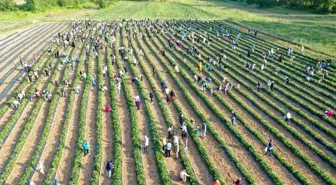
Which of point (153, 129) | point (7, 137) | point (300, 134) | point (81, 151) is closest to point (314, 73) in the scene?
point (300, 134)

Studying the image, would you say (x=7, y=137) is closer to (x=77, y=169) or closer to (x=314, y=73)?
(x=77, y=169)

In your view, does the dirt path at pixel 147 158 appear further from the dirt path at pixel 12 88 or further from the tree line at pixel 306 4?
the tree line at pixel 306 4

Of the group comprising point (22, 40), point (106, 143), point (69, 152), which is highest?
point (22, 40)

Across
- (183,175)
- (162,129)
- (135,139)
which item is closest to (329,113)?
(162,129)

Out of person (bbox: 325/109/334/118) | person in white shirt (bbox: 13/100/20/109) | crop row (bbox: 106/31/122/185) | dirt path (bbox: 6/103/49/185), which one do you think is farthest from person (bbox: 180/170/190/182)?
person in white shirt (bbox: 13/100/20/109)

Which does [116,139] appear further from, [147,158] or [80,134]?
[147,158]

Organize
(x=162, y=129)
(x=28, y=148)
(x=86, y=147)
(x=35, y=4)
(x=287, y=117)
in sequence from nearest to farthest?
(x=86, y=147) → (x=28, y=148) → (x=162, y=129) → (x=287, y=117) → (x=35, y=4)
